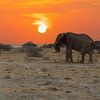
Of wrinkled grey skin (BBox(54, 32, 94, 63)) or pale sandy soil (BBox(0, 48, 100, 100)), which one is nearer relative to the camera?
pale sandy soil (BBox(0, 48, 100, 100))

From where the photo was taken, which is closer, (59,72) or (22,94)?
(22,94)

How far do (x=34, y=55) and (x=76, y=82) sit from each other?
19493 mm

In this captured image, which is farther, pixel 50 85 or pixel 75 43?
pixel 75 43

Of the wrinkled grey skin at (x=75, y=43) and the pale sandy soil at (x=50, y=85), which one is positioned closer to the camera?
the pale sandy soil at (x=50, y=85)

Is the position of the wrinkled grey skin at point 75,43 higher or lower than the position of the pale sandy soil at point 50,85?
lower

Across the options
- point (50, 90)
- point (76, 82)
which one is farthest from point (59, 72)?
point (50, 90)

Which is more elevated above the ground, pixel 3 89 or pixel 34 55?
pixel 3 89

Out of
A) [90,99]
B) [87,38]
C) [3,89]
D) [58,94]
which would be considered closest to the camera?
[90,99]

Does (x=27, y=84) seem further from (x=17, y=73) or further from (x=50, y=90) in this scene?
(x=17, y=73)

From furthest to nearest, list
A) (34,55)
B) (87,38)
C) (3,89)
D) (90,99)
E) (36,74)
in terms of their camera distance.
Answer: (34,55) < (87,38) < (36,74) < (3,89) < (90,99)

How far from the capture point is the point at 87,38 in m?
31.1

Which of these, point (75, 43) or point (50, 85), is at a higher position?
point (50, 85)

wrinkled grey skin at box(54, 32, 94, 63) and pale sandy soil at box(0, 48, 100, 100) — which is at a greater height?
pale sandy soil at box(0, 48, 100, 100)

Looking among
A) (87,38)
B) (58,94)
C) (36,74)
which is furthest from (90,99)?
(87,38)
